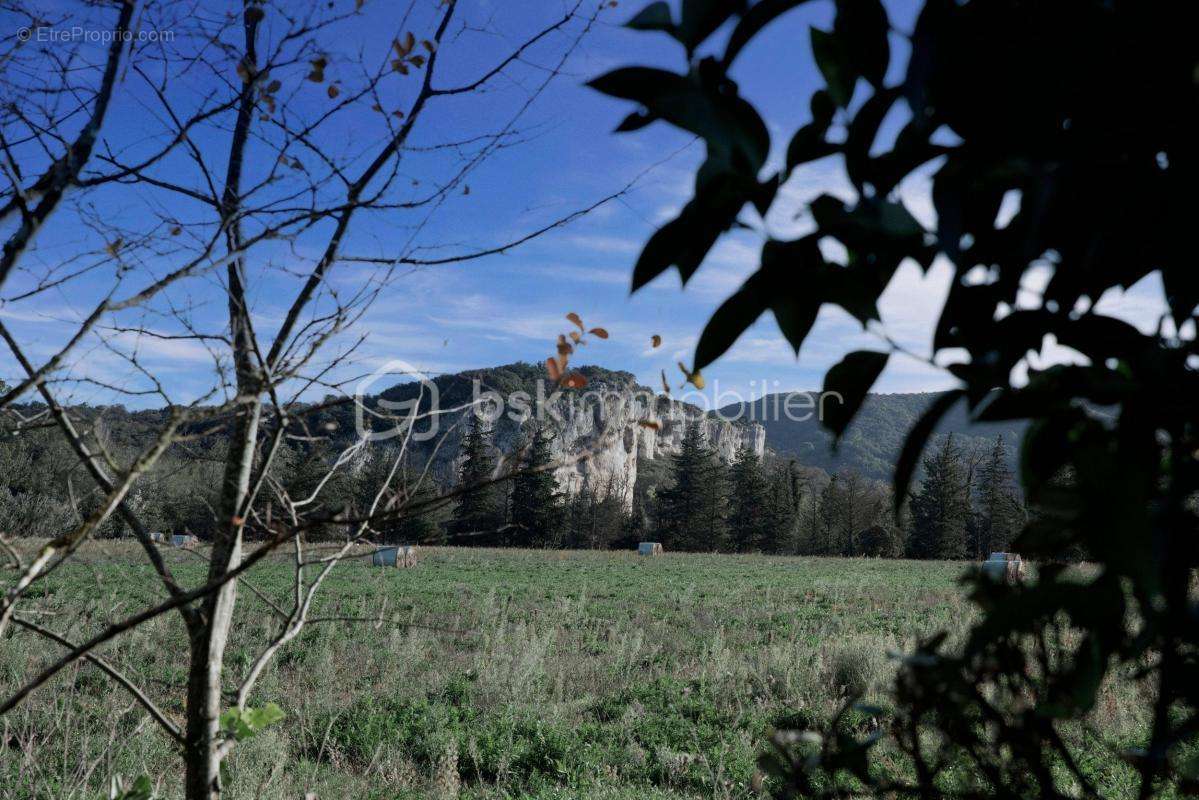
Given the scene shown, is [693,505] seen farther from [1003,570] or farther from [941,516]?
[1003,570]

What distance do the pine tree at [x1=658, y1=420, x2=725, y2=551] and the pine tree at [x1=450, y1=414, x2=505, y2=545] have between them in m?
11.2

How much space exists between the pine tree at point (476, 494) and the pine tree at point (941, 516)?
81.3 feet

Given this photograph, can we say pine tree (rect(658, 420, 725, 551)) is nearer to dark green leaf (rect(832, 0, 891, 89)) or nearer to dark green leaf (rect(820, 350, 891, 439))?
dark green leaf (rect(820, 350, 891, 439))

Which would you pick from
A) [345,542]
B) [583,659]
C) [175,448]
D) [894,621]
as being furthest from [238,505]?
[894,621]

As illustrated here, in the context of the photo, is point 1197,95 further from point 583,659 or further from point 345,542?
point 583,659

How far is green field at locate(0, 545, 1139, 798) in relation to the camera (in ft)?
14.3

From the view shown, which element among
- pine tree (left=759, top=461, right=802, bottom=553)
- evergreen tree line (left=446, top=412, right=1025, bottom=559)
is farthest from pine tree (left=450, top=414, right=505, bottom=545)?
pine tree (left=759, top=461, right=802, bottom=553)

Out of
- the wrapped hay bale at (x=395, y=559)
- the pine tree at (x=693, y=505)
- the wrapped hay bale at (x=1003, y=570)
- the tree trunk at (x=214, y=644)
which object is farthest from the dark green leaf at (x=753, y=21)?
the pine tree at (x=693, y=505)

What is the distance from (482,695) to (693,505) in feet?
137

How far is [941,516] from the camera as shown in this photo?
42.3 meters

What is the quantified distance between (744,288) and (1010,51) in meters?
0.26

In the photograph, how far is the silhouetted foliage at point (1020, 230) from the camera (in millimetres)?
494

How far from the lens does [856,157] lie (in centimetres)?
63

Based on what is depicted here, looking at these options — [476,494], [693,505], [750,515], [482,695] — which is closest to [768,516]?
[750,515]
